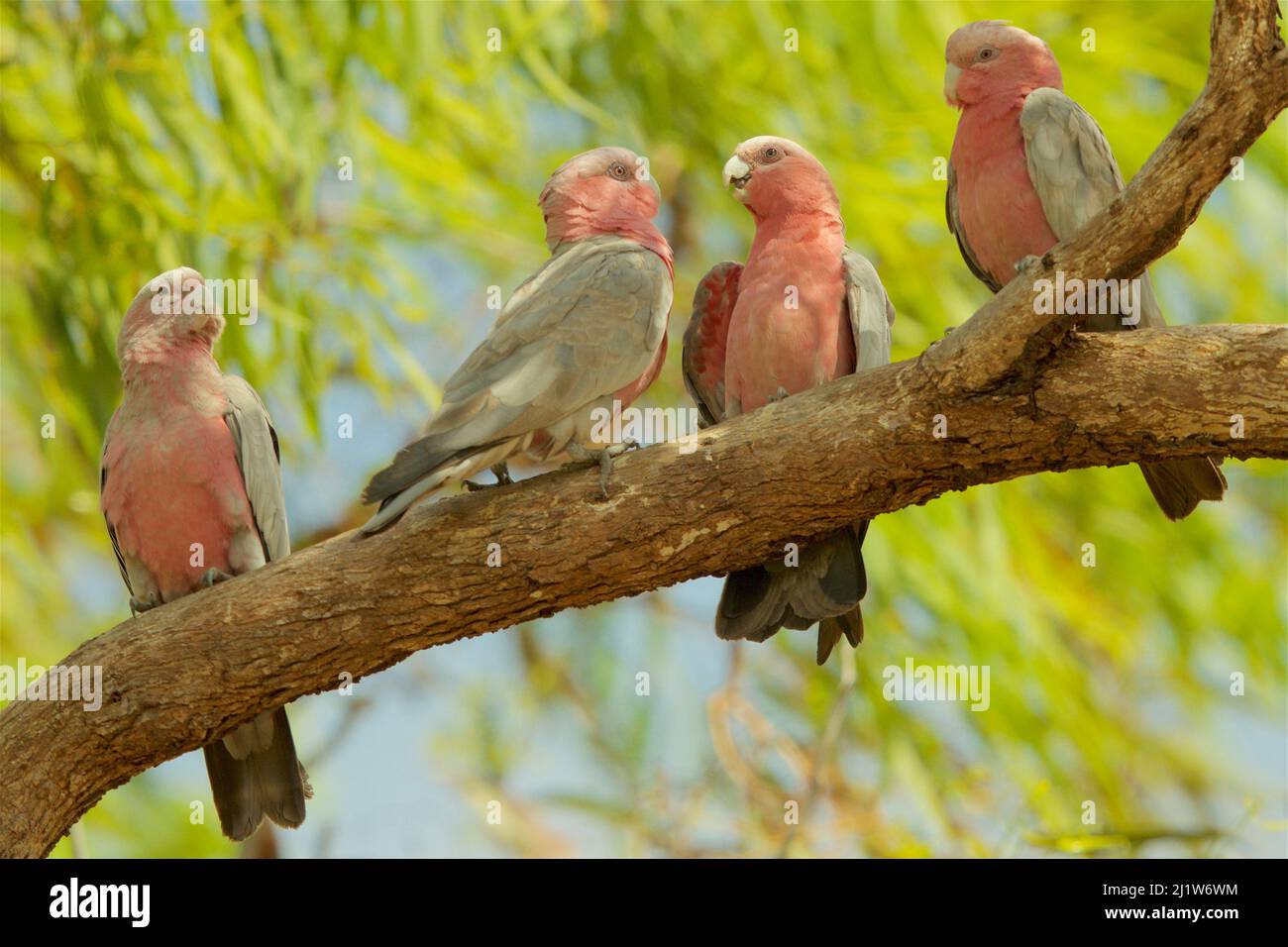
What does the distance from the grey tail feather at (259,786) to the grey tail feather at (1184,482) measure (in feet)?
10.7

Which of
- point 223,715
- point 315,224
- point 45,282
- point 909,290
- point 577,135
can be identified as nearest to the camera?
point 223,715

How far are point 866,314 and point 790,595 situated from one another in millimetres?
1020

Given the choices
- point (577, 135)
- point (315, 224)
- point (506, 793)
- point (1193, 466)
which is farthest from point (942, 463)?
point (577, 135)

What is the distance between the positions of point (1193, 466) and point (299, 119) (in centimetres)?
535

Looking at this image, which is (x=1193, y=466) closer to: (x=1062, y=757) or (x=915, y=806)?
(x=915, y=806)

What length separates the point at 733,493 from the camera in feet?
15.2

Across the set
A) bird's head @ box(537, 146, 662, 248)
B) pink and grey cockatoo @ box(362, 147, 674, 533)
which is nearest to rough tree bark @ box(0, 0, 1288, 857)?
pink and grey cockatoo @ box(362, 147, 674, 533)

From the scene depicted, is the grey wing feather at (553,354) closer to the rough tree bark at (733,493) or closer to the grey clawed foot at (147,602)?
A: the rough tree bark at (733,493)

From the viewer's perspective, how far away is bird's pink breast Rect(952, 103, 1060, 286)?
16.9ft

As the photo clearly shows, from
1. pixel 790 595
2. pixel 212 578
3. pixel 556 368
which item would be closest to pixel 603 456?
pixel 556 368

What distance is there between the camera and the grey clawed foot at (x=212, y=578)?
5426 millimetres

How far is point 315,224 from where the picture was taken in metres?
9.06

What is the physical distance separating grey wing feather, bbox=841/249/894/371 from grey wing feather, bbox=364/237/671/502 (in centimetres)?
65

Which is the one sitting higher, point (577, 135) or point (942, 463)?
point (577, 135)
